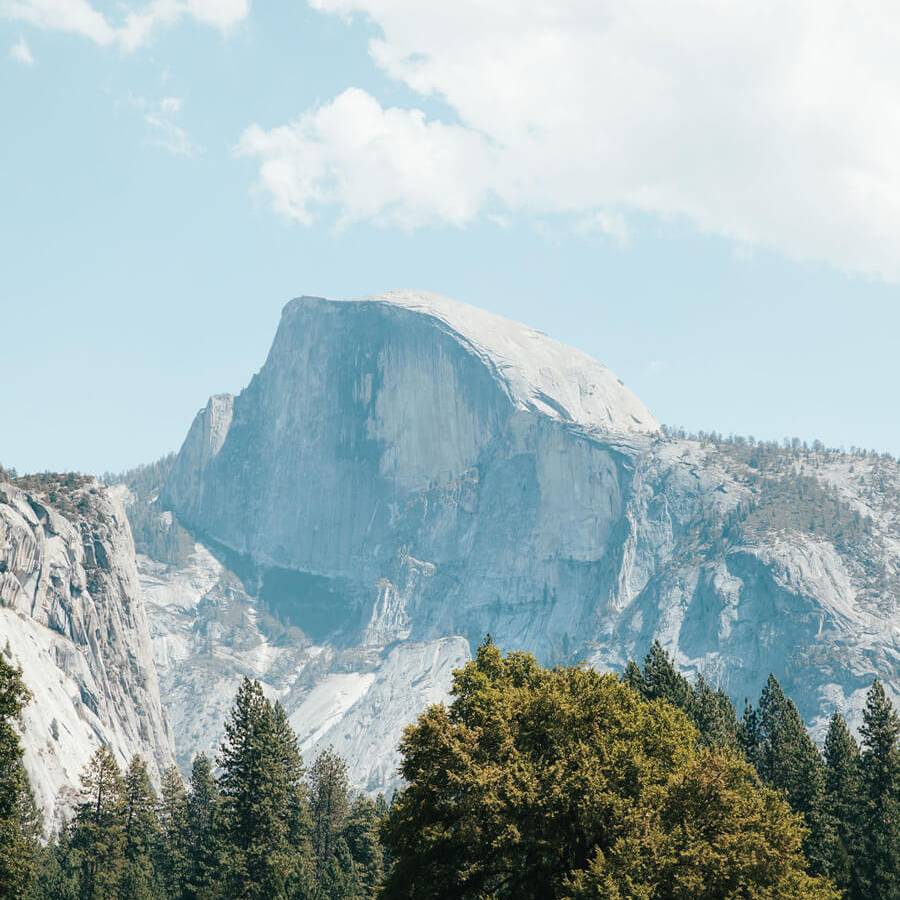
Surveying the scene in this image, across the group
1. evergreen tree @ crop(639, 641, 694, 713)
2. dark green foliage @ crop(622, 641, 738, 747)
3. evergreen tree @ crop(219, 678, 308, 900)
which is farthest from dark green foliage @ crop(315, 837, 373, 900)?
evergreen tree @ crop(639, 641, 694, 713)

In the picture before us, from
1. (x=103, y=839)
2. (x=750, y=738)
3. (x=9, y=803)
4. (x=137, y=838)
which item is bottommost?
(x=103, y=839)

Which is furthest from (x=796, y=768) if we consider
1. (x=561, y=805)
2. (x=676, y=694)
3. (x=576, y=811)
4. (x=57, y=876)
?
(x=57, y=876)

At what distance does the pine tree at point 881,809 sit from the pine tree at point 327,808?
48.5 m

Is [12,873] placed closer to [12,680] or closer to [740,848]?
[12,680]

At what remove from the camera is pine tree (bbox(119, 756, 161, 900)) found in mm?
103625

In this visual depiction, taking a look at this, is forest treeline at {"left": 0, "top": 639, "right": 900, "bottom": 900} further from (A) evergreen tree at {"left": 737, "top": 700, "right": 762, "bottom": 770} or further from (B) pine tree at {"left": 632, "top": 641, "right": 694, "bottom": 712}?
(A) evergreen tree at {"left": 737, "top": 700, "right": 762, "bottom": 770}

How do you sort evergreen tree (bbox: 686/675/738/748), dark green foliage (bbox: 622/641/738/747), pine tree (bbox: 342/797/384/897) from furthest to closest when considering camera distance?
pine tree (bbox: 342/797/384/897) < dark green foliage (bbox: 622/641/738/747) < evergreen tree (bbox: 686/675/738/748)

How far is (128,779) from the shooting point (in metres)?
117

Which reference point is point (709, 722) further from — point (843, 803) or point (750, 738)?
point (750, 738)

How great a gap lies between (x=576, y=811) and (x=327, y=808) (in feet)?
271

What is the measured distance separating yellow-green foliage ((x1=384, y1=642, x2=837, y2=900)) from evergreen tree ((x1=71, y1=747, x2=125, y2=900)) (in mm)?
50860

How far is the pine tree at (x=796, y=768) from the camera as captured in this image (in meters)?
90.2

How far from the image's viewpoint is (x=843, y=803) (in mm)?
101688

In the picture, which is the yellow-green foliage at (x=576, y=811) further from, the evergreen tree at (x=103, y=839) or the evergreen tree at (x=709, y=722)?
the evergreen tree at (x=103, y=839)
